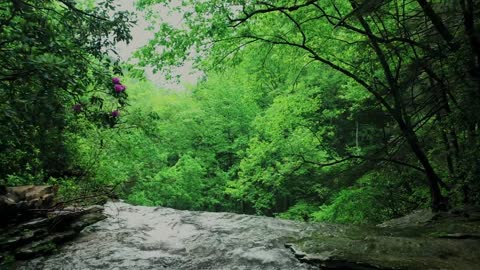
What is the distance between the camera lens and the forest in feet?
Result: 15.2

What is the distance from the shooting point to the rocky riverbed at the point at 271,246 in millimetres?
4983

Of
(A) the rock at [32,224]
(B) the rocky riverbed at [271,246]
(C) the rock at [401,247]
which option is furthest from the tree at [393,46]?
(A) the rock at [32,224]

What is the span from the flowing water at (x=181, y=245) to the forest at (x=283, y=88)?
1424mm

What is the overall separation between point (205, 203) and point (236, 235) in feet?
56.5

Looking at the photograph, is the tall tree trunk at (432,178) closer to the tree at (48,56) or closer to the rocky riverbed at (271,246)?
the rocky riverbed at (271,246)

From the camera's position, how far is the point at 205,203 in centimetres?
2430

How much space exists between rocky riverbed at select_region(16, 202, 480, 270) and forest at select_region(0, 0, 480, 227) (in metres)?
1.25

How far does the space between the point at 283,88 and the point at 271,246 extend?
46.5 ft

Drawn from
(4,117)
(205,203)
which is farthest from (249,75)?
(205,203)

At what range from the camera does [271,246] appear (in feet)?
20.8

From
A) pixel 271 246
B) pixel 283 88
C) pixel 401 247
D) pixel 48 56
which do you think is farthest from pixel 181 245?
pixel 283 88

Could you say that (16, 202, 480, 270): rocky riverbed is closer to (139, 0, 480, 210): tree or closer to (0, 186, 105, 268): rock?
(0, 186, 105, 268): rock

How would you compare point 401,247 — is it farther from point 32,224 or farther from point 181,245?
point 32,224

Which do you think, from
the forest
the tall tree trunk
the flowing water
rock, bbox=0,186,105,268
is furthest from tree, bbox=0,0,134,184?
the tall tree trunk
